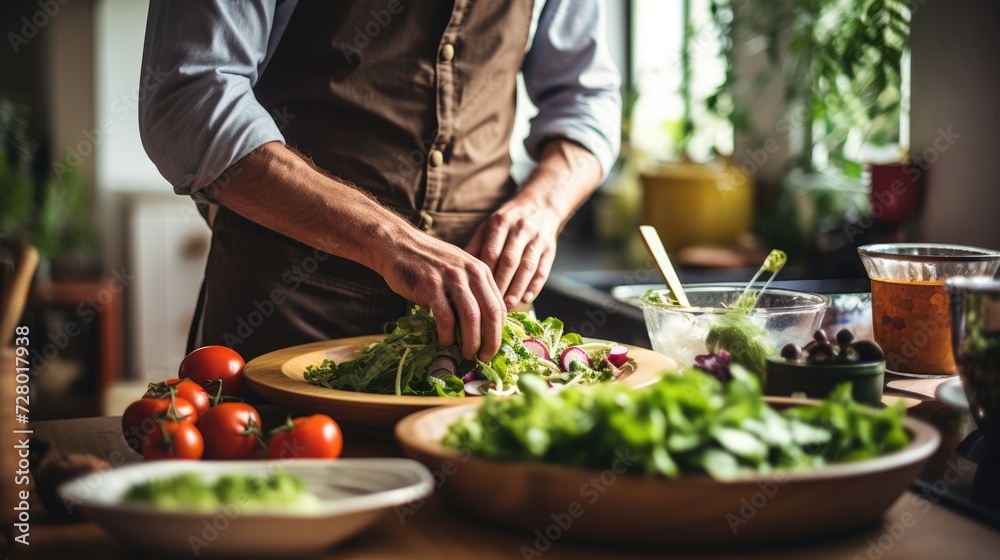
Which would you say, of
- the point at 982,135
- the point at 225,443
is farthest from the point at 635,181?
the point at 225,443

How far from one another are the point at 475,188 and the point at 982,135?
1226 mm

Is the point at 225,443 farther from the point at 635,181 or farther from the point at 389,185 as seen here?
the point at 635,181

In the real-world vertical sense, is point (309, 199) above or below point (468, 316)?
above

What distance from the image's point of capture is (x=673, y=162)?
13.1 ft

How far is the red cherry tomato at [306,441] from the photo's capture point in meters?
0.92

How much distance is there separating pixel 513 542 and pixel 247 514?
0.74ft

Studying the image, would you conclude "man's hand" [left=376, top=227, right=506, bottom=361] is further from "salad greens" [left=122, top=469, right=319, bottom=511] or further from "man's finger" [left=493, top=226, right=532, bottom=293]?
"salad greens" [left=122, top=469, right=319, bottom=511]

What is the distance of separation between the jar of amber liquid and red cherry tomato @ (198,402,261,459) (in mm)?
902

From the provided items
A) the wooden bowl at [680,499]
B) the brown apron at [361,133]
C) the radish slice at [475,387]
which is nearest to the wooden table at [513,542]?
the wooden bowl at [680,499]

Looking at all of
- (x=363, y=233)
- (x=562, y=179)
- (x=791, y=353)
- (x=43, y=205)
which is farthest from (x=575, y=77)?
(x=43, y=205)

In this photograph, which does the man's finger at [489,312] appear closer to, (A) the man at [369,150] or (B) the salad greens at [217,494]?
(A) the man at [369,150]

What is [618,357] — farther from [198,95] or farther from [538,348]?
[198,95]

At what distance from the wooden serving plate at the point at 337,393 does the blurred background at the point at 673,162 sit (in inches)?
18.1

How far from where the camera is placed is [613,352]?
1.30 meters
